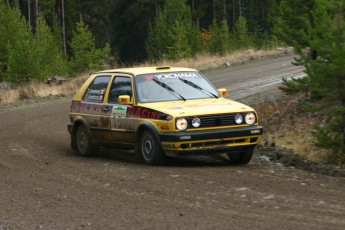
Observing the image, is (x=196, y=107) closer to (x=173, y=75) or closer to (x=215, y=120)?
(x=215, y=120)

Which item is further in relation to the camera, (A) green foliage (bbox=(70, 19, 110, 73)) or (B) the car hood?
(A) green foliage (bbox=(70, 19, 110, 73))

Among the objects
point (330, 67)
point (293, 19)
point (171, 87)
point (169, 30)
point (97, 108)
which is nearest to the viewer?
point (330, 67)

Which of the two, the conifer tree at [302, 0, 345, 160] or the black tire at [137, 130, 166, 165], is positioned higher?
the conifer tree at [302, 0, 345, 160]

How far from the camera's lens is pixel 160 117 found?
11039 millimetres

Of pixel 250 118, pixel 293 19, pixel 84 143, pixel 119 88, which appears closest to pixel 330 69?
pixel 250 118

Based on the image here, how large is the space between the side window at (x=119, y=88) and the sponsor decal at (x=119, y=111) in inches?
8.7

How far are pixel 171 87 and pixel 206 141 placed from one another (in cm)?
160

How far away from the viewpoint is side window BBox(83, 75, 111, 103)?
42.5ft

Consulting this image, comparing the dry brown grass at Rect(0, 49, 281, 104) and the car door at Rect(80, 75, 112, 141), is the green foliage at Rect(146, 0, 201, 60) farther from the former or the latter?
the car door at Rect(80, 75, 112, 141)

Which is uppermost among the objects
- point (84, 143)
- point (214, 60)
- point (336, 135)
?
point (214, 60)

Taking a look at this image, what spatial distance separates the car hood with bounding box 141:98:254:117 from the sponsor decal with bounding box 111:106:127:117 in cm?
55

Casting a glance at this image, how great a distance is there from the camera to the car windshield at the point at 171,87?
39.1 ft

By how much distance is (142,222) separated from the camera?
23.7 feet

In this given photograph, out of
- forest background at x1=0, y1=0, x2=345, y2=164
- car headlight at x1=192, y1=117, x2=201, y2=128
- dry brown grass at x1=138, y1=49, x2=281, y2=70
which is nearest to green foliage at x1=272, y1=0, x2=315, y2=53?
forest background at x1=0, y1=0, x2=345, y2=164
